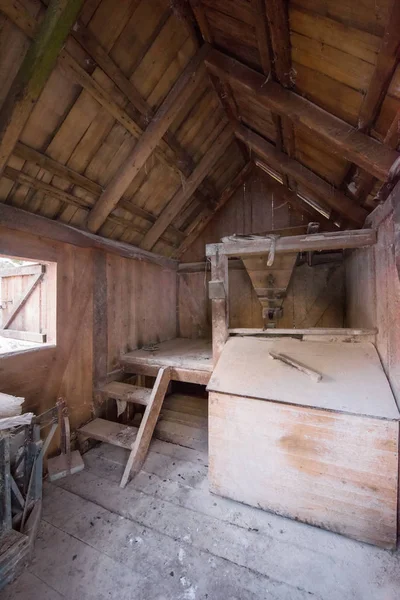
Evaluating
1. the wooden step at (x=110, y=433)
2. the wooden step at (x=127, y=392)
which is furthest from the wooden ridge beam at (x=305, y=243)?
the wooden step at (x=110, y=433)

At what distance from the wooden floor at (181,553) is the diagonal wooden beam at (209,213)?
3611 mm

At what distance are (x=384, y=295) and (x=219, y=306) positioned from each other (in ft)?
4.74

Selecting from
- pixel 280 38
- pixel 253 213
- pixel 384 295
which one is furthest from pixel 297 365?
pixel 253 213

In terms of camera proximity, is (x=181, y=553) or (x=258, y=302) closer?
(x=181, y=553)

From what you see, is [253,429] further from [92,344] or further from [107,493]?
[92,344]

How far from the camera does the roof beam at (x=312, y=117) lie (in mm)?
1627

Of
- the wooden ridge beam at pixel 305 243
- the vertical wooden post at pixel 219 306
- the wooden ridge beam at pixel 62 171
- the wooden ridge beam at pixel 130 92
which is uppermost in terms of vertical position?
the wooden ridge beam at pixel 130 92

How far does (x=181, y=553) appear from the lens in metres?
1.69

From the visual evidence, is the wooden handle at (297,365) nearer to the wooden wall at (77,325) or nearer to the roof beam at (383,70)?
the roof beam at (383,70)

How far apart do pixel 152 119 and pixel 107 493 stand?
11.6 ft

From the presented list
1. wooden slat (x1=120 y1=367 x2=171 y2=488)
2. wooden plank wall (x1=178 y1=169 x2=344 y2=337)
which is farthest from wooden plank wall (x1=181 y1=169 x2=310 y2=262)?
wooden slat (x1=120 y1=367 x2=171 y2=488)

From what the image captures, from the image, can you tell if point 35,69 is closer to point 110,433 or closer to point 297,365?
point 297,365

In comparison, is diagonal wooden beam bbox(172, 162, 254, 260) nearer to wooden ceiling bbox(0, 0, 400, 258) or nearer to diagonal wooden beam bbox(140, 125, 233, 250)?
diagonal wooden beam bbox(140, 125, 233, 250)

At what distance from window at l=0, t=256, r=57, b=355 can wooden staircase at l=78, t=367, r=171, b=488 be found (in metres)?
0.99
